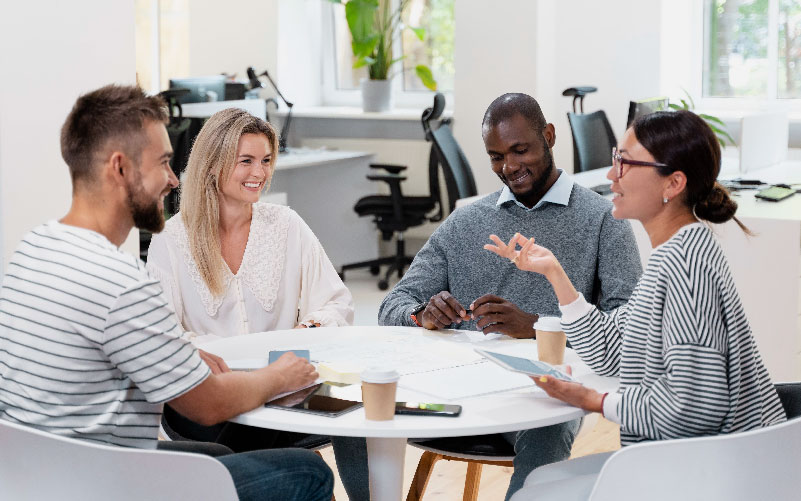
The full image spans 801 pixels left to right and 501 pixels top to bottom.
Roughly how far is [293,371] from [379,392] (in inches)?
9.4

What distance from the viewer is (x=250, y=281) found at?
8.50 ft

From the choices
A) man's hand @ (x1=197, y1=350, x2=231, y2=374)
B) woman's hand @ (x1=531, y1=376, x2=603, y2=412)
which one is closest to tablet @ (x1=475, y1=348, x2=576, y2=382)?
woman's hand @ (x1=531, y1=376, x2=603, y2=412)

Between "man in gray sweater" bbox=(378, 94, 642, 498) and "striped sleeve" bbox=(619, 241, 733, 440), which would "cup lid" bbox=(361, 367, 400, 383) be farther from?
"man in gray sweater" bbox=(378, 94, 642, 498)

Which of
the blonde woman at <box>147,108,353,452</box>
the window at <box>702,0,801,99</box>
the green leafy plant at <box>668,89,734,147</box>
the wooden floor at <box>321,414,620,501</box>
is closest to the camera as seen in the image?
the blonde woman at <box>147,108,353,452</box>

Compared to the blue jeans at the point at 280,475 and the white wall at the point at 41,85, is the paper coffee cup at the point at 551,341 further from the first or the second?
the white wall at the point at 41,85

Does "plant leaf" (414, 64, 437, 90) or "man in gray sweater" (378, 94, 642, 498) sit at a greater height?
"plant leaf" (414, 64, 437, 90)

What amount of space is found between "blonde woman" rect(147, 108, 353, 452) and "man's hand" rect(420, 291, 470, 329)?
366 mm

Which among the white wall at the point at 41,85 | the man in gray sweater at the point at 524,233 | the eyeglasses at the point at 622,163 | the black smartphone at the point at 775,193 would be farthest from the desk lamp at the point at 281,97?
the eyeglasses at the point at 622,163

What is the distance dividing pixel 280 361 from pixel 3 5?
166cm

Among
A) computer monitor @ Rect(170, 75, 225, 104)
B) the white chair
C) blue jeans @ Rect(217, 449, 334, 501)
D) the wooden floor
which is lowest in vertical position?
the wooden floor

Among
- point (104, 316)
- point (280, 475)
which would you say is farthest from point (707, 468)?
point (104, 316)

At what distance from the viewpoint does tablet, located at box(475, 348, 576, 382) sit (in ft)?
5.69

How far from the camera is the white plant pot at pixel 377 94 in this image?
720 centimetres

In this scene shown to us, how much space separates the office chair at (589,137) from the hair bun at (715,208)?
3746mm
